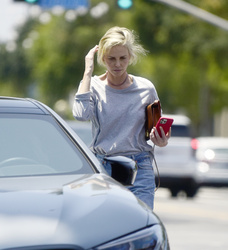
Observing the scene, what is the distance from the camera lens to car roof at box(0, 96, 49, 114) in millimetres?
5508

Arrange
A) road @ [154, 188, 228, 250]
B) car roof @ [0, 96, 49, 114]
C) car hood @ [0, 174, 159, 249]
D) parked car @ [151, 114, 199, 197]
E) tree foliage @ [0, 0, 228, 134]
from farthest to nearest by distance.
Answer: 1. tree foliage @ [0, 0, 228, 134]
2. parked car @ [151, 114, 199, 197]
3. road @ [154, 188, 228, 250]
4. car roof @ [0, 96, 49, 114]
5. car hood @ [0, 174, 159, 249]

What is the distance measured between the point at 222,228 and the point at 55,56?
132 feet

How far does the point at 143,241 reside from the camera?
431 centimetres

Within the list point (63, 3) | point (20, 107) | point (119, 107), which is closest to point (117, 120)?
point (119, 107)

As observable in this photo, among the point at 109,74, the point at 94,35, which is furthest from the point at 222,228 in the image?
the point at 94,35

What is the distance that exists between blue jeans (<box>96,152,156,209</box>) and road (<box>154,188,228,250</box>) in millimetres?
4909

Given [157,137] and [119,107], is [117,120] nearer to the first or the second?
[119,107]

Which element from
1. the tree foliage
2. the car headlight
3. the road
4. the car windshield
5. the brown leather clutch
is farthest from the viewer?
the tree foliage

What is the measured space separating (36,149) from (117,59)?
1.04 meters

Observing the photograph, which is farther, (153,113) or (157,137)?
(153,113)

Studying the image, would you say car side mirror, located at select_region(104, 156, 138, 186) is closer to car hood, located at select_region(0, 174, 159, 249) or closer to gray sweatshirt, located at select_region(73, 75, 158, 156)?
car hood, located at select_region(0, 174, 159, 249)

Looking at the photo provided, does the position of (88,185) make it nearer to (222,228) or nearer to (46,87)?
(222,228)

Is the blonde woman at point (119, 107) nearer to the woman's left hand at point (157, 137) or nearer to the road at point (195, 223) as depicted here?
the woman's left hand at point (157, 137)

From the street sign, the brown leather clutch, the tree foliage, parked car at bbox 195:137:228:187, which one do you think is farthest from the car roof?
the tree foliage
